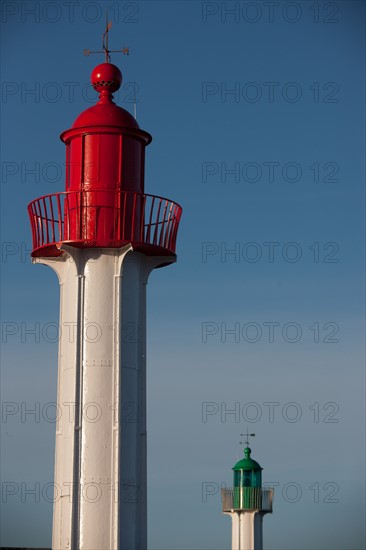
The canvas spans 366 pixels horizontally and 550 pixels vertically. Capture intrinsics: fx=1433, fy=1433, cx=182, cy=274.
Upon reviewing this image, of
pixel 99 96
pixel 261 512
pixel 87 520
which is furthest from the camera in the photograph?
pixel 261 512

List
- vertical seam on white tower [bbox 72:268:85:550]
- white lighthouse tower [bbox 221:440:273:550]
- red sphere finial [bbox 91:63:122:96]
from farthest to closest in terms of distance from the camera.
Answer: white lighthouse tower [bbox 221:440:273:550], red sphere finial [bbox 91:63:122:96], vertical seam on white tower [bbox 72:268:85:550]

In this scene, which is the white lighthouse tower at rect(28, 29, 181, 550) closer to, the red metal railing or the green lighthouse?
the red metal railing

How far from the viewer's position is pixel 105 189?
33219mm

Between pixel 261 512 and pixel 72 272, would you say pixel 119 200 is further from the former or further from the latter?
pixel 261 512

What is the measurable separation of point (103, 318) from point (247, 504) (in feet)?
86.3

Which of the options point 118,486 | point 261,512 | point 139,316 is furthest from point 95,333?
point 261,512

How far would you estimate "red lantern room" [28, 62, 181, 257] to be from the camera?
108 ft

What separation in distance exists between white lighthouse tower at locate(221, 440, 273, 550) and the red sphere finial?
85.0ft

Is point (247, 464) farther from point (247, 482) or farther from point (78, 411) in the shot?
point (78, 411)

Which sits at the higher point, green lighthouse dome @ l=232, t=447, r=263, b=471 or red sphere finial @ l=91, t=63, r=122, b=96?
red sphere finial @ l=91, t=63, r=122, b=96

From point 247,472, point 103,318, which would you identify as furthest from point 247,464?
point 103,318

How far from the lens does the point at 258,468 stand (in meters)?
58.7

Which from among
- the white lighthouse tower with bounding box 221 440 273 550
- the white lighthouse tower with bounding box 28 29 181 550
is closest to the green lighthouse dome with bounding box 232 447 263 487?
the white lighthouse tower with bounding box 221 440 273 550

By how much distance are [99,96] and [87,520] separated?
33.0 feet
